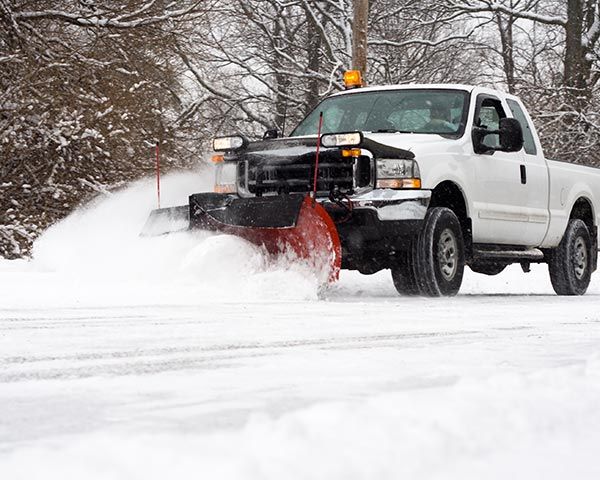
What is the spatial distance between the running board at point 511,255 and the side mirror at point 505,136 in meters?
0.92

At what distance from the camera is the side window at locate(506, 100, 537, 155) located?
10.6 m

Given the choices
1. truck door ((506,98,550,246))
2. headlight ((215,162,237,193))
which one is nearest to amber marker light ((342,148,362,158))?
headlight ((215,162,237,193))

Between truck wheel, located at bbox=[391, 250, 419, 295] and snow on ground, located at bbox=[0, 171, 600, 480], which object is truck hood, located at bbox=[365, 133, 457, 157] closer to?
truck wheel, located at bbox=[391, 250, 419, 295]

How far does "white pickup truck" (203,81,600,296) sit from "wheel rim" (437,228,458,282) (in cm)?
1

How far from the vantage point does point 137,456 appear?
236cm

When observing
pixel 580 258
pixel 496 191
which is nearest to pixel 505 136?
pixel 496 191

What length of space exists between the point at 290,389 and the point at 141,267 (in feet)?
19.8

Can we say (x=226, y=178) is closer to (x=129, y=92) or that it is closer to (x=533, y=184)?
(x=533, y=184)

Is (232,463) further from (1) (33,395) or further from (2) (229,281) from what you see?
(2) (229,281)

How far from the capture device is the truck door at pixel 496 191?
31.6 ft

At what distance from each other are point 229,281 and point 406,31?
19.4 meters

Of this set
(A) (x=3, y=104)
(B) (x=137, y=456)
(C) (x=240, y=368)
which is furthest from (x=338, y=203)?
(A) (x=3, y=104)

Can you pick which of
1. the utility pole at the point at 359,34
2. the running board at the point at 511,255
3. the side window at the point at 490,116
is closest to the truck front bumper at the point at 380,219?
the running board at the point at 511,255

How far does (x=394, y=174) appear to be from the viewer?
28.2 feet
